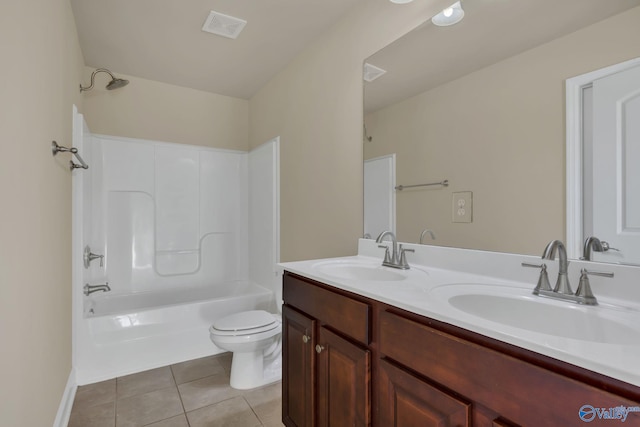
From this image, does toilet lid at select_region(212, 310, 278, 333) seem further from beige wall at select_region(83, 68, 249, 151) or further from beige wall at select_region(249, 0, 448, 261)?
beige wall at select_region(83, 68, 249, 151)

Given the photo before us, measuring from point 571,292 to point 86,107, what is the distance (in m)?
3.64

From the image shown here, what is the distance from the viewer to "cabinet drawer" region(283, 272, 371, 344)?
113cm

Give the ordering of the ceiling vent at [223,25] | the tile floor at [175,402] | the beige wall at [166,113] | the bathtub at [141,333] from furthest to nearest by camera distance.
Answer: the beige wall at [166,113], the bathtub at [141,333], the ceiling vent at [223,25], the tile floor at [175,402]

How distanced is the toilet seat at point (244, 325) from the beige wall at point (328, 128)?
1.84 feet

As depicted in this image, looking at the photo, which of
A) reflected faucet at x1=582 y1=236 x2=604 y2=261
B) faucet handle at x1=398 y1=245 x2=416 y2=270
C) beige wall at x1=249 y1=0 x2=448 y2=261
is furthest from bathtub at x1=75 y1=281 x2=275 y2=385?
reflected faucet at x1=582 y1=236 x2=604 y2=261

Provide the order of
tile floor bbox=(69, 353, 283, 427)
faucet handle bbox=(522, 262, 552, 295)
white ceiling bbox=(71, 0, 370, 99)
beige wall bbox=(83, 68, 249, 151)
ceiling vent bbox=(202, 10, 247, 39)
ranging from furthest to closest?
beige wall bbox=(83, 68, 249, 151) < ceiling vent bbox=(202, 10, 247, 39) < white ceiling bbox=(71, 0, 370, 99) < tile floor bbox=(69, 353, 283, 427) < faucet handle bbox=(522, 262, 552, 295)

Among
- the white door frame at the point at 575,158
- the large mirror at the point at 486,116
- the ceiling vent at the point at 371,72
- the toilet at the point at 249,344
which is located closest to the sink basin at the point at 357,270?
the large mirror at the point at 486,116

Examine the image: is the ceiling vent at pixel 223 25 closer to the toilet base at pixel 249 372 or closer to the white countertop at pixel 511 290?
the white countertop at pixel 511 290

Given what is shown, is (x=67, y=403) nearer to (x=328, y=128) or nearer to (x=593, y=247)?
(x=328, y=128)

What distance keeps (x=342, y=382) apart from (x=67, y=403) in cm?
179

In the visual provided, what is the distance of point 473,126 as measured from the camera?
4.72ft

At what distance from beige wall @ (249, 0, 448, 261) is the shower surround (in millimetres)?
357

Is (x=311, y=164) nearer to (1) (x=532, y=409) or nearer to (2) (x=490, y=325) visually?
(2) (x=490, y=325)

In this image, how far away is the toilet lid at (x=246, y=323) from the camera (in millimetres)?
2088
